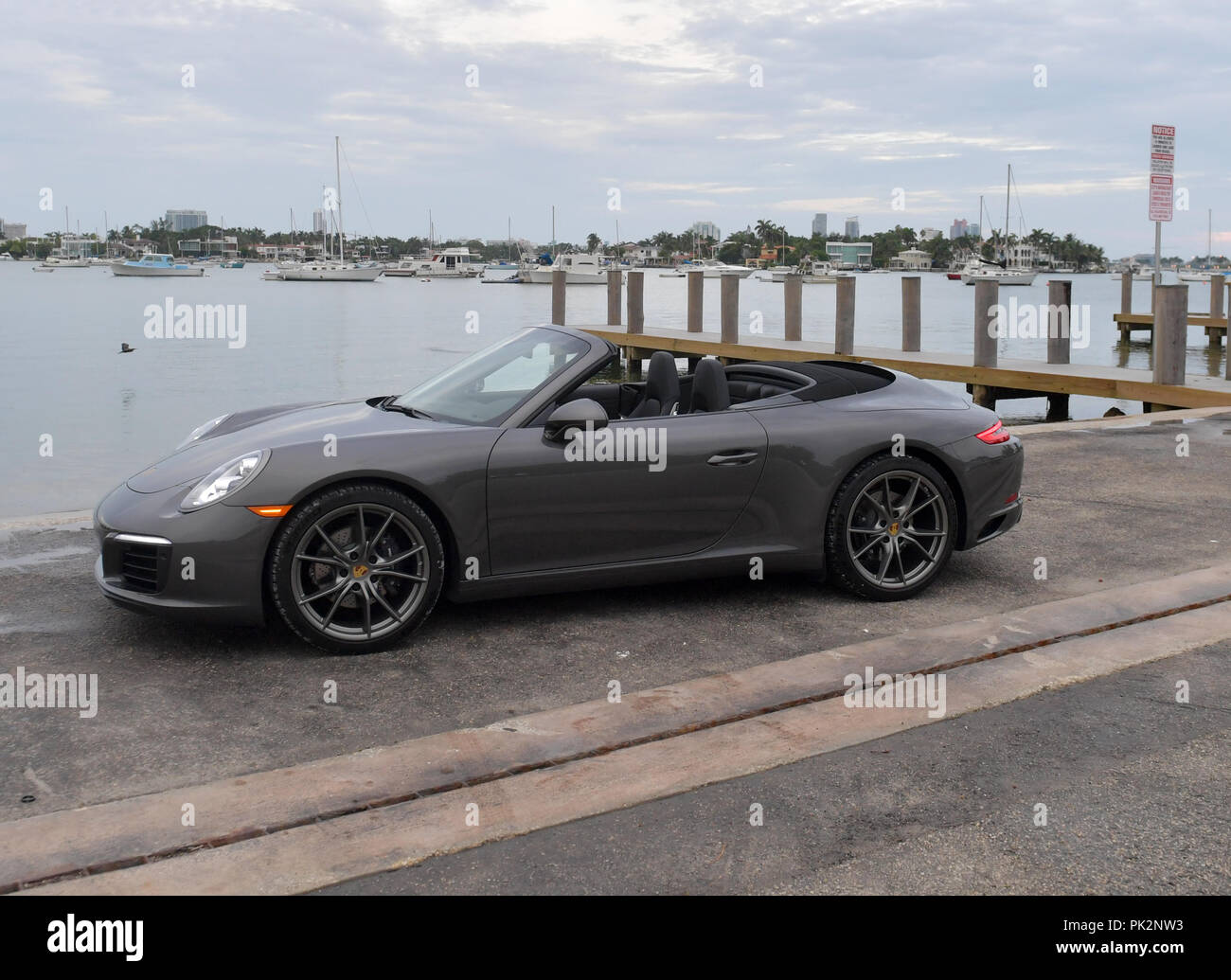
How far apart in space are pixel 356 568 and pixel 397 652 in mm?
372

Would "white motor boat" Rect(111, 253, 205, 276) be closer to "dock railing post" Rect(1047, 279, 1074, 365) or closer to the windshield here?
"dock railing post" Rect(1047, 279, 1074, 365)

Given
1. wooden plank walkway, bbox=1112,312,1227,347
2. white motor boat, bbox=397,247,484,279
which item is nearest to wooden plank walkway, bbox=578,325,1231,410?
wooden plank walkway, bbox=1112,312,1227,347

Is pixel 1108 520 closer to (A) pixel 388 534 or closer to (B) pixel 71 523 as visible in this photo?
(A) pixel 388 534

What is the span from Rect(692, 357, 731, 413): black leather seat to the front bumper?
1.97 m

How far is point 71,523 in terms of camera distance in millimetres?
6926

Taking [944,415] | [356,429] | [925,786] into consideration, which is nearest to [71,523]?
[356,429]

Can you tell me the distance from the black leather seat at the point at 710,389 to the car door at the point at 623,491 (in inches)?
3.1

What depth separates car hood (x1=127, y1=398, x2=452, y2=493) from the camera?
16.0 feet

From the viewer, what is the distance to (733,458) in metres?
5.29

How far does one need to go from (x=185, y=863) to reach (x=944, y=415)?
12.9 feet

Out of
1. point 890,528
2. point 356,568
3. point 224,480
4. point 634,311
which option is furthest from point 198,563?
point 634,311

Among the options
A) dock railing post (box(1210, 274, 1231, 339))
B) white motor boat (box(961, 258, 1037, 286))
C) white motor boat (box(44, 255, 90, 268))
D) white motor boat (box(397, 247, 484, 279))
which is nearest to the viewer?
dock railing post (box(1210, 274, 1231, 339))

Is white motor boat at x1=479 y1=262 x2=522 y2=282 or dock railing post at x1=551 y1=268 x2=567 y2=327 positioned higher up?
white motor boat at x1=479 y1=262 x2=522 y2=282

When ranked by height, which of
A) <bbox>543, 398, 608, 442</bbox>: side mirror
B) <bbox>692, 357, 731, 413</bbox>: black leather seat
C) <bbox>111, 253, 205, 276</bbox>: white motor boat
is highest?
A: <bbox>111, 253, 205, 276</bbox>: white motor boat
